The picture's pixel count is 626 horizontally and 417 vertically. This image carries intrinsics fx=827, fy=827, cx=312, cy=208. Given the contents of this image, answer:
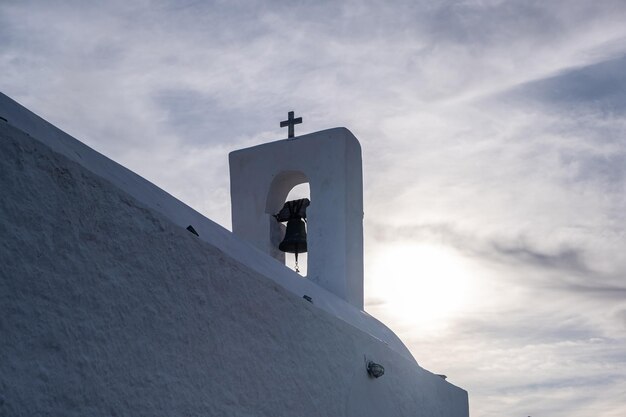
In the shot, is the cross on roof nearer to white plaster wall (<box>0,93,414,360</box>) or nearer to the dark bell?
the dark bell

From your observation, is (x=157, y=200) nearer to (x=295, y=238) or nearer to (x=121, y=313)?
(x=121, y=313)

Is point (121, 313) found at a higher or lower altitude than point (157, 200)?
lower

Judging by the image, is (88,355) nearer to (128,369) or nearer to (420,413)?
(128,369)

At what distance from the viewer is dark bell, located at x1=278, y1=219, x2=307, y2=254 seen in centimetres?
748

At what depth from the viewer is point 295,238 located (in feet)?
24.5

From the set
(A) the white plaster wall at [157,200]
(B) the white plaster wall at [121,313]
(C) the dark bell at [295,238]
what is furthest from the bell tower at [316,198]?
(B) the white plaster wall at [121,313]

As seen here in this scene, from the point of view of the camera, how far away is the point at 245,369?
4.29 metres

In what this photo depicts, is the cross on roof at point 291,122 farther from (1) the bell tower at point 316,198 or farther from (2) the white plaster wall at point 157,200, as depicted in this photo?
(2) the white plaster wall at point 157,200

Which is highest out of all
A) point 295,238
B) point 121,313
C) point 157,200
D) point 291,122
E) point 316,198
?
point 291,122

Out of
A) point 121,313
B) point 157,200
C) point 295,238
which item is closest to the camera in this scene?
point 121,313

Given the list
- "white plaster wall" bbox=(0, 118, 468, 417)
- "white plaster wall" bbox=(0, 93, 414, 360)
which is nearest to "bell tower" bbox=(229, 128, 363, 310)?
"white plaster wall" bbox=(0, 93, 414, 360)

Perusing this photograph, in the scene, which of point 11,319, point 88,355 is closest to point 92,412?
point 88,355

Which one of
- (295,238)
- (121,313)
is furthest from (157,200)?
(295,238)

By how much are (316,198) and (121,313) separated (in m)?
4.18
